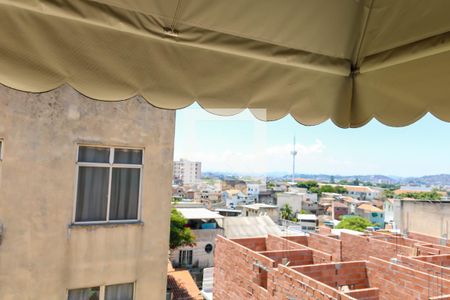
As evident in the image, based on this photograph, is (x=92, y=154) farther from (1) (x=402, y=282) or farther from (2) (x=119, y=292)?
(1) (x=402, y=282)

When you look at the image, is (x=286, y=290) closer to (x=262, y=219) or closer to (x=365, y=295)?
(x=365, y=295)

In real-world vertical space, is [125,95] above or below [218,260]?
above

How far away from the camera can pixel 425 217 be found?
500 inches

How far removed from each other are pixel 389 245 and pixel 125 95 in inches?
413

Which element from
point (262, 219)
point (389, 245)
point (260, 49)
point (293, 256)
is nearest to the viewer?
point (260, 49)

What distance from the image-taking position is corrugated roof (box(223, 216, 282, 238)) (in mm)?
10766

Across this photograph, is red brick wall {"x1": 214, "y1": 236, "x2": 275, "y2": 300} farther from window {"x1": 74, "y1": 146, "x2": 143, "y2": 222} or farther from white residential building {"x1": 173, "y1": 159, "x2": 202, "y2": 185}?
white residential building {"x1": 173, "y1": 159, "x2": 202, "y2": 185}

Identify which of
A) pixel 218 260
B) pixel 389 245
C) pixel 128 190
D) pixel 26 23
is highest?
pixel 26 23

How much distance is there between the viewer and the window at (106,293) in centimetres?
287

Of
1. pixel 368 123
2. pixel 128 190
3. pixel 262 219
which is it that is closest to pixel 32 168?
pixel 128 190

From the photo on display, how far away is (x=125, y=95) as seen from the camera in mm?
654

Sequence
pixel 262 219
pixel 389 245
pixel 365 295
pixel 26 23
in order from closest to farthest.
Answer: pixel 26 23 → pixel 365 295 → pixel 389 245 → pixel 262 219

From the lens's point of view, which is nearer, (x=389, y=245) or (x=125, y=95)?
(x=125, y=95)

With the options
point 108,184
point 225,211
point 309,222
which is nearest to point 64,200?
point 108,184
